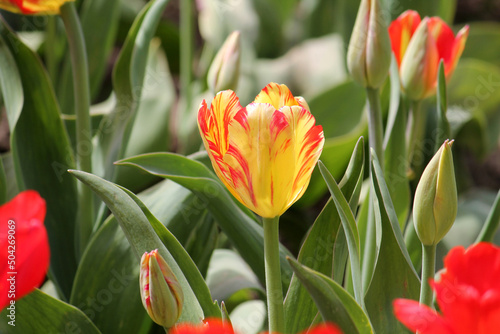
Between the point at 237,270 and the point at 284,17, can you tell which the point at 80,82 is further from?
the point at 284,17

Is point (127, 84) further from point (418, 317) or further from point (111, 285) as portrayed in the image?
point (418, 317)

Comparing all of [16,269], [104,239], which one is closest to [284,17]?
[104,239]

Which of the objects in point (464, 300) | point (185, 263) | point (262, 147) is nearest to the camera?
point (464, 300)

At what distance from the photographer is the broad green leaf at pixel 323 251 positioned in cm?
45

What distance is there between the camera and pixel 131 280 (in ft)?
1.82

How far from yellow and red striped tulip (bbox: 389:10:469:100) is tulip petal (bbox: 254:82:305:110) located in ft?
0.73

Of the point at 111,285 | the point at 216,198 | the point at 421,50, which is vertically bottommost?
the point at 111,285

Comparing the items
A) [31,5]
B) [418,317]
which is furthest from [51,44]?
[418,317]

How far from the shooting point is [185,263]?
448 millimetres

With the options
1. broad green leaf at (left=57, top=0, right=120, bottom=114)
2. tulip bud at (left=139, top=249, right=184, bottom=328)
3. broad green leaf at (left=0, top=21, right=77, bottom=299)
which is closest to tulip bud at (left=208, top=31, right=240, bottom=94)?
broad green leaf at (left=0, top=21, right=77, bottom=299)

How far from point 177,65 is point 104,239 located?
950 mm

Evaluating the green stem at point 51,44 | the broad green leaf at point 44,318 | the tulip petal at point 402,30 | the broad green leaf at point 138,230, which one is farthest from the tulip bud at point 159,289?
the green stem at point 51,44

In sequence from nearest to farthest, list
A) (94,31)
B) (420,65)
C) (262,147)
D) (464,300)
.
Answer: (464,300) → (262,147) → (420,65) → (94,31)

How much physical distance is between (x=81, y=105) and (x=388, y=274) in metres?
0.35
